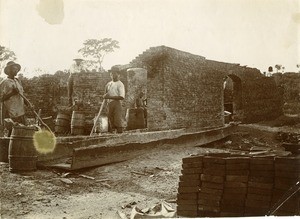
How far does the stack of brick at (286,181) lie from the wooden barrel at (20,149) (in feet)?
12.0

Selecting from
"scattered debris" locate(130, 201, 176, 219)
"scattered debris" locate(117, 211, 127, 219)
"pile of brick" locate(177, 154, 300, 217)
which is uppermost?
"pile of brick" locate(177, 154, 300, 217)

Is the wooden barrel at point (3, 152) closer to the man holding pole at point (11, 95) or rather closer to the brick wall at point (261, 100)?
the man holding pole at point (11, 95)

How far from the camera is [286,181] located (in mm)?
3752

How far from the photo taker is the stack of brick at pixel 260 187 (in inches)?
150

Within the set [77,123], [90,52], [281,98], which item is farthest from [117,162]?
[90,52]

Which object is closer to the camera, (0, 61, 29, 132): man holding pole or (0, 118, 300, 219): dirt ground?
(0, 118, 300, 219): dirt ground

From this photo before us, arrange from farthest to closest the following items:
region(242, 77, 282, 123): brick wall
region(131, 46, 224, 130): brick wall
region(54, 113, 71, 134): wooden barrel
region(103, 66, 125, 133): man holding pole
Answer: region(242, 77, 282, 123): brick wall → region(131, 46, 224, 130): brick wall → region(54, 113, 71, 134): wooden barrel → region(103, 66, 125, 133): man holding pole

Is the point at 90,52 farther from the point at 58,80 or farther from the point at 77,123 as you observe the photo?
the point at 77,123

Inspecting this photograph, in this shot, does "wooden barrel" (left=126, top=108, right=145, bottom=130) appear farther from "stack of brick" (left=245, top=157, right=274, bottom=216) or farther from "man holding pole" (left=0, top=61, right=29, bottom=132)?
"stack of brick" (left=245, top=157, right=274, bottom=216)

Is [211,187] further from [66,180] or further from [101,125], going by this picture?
[101,125]

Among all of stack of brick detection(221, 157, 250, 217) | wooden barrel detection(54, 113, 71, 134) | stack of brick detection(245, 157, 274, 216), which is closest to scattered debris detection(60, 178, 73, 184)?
stack of brick detection(221, 157, 250, 217)

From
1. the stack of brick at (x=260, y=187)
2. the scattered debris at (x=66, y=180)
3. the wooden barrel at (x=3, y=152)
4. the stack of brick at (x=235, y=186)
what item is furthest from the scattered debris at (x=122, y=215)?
the wooden barrel at (x=3, y=152)

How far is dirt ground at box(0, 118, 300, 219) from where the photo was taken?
A: 404 cm

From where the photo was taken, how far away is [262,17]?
20.9 feet
